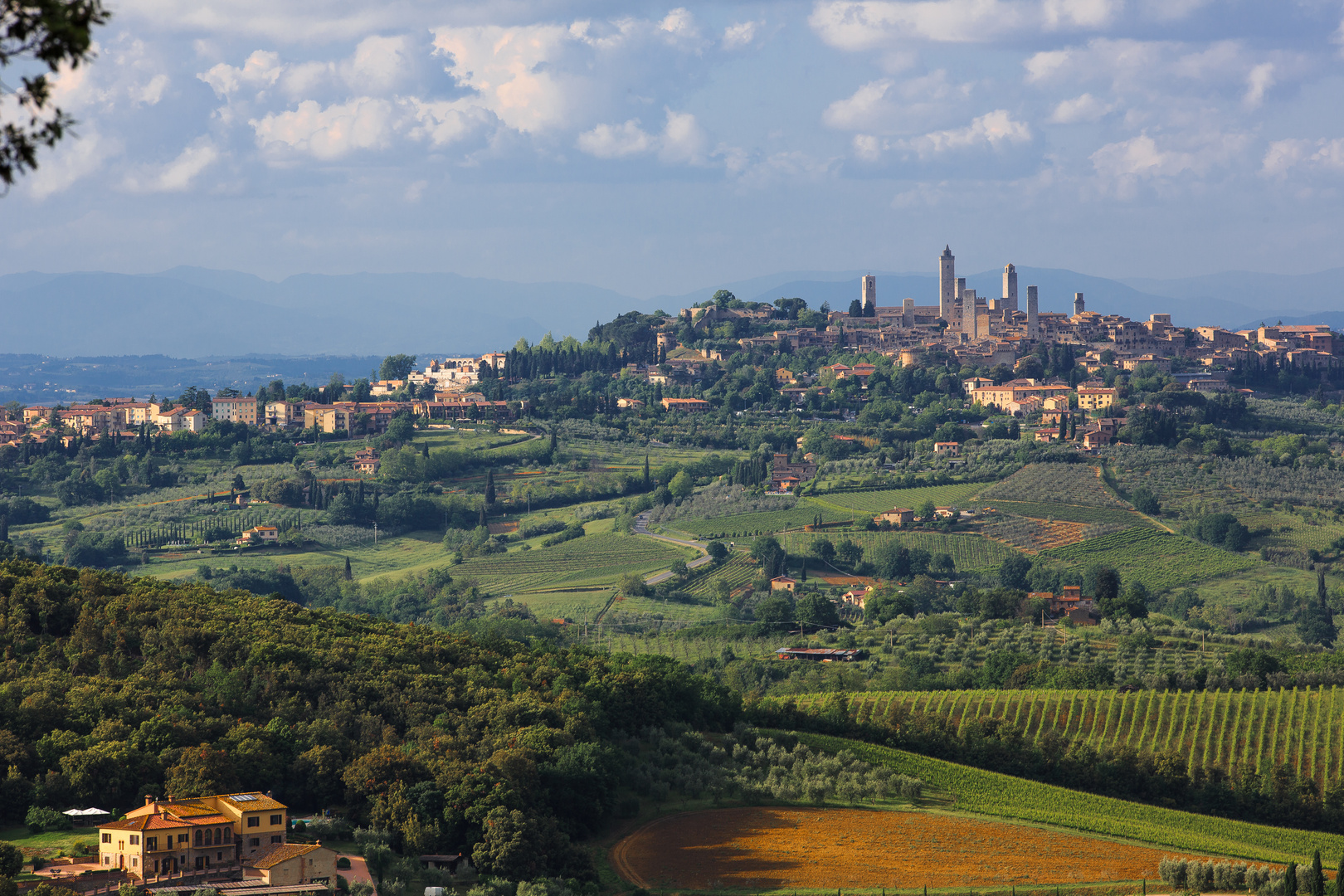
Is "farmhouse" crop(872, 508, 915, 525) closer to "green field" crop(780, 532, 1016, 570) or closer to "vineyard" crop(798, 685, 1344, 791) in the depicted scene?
"green field" crop(780, 532, 1016, 570)

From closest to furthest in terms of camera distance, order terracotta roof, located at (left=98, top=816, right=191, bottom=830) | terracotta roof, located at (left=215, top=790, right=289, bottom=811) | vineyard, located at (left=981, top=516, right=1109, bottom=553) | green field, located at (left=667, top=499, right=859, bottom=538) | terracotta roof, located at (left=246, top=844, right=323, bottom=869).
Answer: terracotta roof, located at (left=98, top=816, right=191, bottom=830)
terracotta roof, located at (left=246, top=844, right=323, bottom=869)
terracotta roof, located at (left=215, top=790, right=289, bottom=811)
vineyard, located at (left=981, top=516, right=1109, bottom=553)
green field, located at (left=667, top=499, right=859, bottom=538)

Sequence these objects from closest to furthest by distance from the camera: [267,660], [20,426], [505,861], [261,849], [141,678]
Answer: [261,849] < [505,861] < [141,678] < [267,660] < [20,426]

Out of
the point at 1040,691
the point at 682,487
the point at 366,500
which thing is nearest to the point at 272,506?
the point at 366,500

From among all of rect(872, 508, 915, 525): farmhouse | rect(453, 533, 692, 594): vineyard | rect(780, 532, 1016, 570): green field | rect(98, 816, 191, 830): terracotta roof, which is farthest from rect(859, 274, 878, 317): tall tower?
rect(98, 816, 191, 830): terracotta roof

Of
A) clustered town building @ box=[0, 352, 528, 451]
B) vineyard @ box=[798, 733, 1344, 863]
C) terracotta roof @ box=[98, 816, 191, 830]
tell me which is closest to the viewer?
terracotta roof @ box=[98, 816, 191, 830]

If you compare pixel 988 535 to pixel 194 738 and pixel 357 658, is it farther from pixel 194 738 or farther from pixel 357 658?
pixel 194 738

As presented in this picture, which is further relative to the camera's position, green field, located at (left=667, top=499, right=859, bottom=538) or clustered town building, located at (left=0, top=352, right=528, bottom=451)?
clustered town building, located at (left=0, top=352, right=528, bottom=451)
